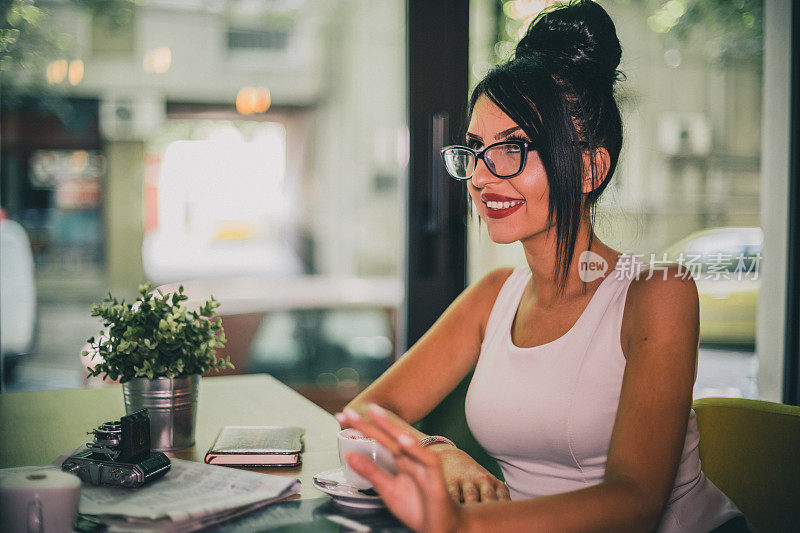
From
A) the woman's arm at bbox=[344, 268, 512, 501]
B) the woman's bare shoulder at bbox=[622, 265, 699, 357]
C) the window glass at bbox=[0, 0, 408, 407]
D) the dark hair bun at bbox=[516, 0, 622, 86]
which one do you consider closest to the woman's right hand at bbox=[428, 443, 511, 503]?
the woman's arm at bbox=[344, 268, 512, 501]

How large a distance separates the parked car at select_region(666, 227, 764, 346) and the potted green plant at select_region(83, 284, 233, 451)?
73.3 inches

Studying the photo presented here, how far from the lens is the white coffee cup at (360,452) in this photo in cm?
112

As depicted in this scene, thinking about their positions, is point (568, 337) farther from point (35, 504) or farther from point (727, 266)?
point (727, 266)

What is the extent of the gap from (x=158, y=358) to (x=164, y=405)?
94mm

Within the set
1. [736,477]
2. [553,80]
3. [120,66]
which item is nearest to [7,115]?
[120,66]

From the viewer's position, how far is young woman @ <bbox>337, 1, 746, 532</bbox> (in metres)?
1.18

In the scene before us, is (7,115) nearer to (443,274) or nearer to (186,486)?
(443,274)

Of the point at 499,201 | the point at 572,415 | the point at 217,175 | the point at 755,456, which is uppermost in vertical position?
the point at 217,175

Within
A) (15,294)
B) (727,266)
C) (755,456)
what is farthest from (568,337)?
(15,294)

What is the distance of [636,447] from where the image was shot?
3.75 ft

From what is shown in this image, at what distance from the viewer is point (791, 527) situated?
132cm

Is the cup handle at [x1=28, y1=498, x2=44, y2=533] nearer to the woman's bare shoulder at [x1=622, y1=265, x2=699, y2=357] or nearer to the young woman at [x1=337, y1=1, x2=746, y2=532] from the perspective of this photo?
the young woman at [x1=337, y1=1, x2=746, y2=532]

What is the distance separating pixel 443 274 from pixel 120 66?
6.01 feet

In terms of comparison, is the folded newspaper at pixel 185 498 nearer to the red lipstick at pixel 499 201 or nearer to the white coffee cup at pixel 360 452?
the white coffee cup at pixel 360 452
